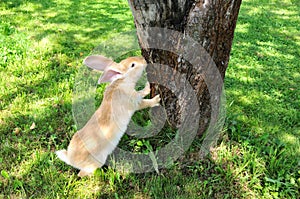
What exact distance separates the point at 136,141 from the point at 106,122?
0.50 metres

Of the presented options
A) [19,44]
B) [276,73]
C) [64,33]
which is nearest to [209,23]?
[276,73]

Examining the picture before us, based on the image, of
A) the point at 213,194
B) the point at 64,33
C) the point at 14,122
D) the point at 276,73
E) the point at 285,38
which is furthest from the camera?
the point at 285,38

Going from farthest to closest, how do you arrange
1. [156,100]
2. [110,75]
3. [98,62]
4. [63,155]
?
[156,100] < [63,155] < [98,62] < [110,75]

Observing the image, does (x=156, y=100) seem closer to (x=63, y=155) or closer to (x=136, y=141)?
(x=136, y=141)

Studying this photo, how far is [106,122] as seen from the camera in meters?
2.60

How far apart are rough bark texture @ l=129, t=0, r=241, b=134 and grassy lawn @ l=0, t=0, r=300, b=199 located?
78 centimetres

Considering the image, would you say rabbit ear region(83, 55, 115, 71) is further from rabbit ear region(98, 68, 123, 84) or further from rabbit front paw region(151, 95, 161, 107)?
rabbit front paw region(151, 95, 161, 107)

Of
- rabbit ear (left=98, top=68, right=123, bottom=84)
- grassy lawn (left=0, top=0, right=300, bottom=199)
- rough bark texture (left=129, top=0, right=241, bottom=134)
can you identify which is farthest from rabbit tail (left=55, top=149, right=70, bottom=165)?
rough bark texture (left=129, top=0, right=241, bottom=134)

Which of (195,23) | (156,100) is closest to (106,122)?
(156,100)

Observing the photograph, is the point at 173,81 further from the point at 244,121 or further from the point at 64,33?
the point at 64,33

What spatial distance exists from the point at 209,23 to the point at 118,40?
1551mm

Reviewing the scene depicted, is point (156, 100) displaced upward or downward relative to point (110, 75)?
downward

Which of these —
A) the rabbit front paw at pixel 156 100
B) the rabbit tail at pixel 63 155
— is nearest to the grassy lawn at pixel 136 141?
the rabbit tail at pixel 63 155

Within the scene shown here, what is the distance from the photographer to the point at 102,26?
6.14m
